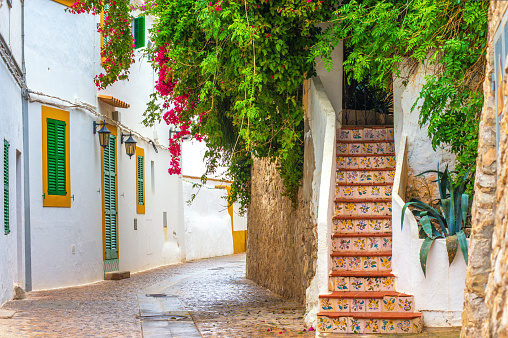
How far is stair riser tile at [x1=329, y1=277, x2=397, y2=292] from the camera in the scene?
21.7 feet

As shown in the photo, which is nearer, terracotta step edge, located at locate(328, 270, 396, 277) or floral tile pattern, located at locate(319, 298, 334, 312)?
floral tile pattern, located at locate(319, 298, 334, 312)

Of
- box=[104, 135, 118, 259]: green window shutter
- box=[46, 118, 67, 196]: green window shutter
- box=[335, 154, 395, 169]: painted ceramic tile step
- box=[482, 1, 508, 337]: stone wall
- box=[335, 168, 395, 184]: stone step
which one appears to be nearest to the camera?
box=[482, 1, 508, 337]: stone wall

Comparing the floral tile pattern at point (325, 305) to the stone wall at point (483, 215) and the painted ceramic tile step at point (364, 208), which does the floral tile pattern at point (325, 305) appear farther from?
the stone wall at point (483, 215)

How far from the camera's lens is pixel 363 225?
292 inches

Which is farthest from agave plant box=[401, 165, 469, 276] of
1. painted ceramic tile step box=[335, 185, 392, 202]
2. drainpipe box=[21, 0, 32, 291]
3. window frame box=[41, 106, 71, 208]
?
window frame box=[41, 106, 71, 208]

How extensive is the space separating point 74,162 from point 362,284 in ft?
26.0

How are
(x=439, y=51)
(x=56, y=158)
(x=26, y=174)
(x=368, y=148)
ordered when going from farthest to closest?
(x=56, y=158) < (x=26, y=174) < (x=368, y=148) < (x=439, y=51)

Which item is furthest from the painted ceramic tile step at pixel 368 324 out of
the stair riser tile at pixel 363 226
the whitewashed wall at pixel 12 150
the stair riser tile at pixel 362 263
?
the whitewashed wall at pixel 12 150

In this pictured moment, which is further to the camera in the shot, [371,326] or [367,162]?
[367,162]

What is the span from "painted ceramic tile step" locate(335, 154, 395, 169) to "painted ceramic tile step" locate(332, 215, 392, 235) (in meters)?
1.00

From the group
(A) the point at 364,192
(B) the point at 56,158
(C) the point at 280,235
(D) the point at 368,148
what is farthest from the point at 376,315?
(B) the point at 56,158

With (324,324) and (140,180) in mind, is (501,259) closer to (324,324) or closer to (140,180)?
(324,324)

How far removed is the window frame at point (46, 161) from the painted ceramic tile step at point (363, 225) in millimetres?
6469

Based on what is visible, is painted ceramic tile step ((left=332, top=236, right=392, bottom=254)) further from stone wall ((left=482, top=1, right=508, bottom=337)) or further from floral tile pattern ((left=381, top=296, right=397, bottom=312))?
stone wall ((left=482, top=1, right=508, bottom=337))
